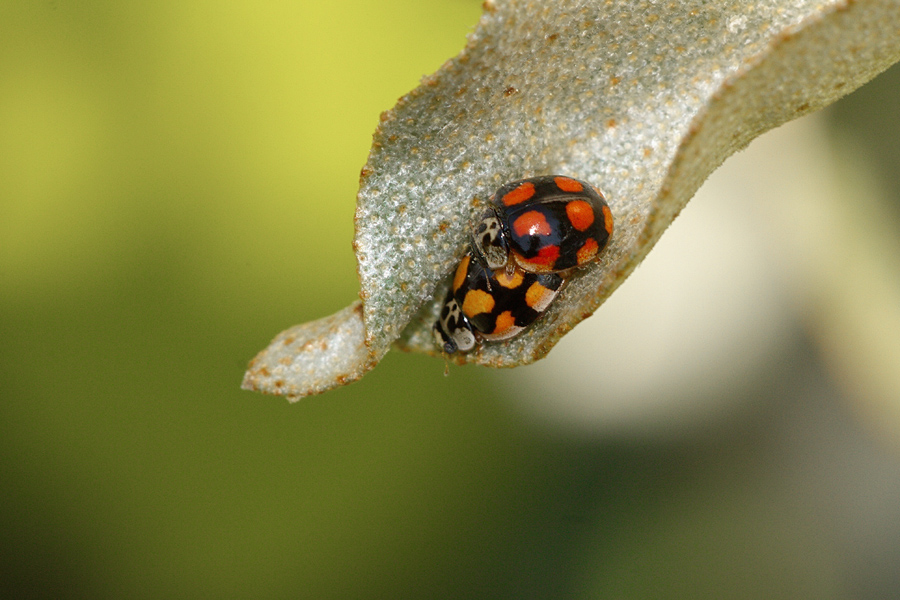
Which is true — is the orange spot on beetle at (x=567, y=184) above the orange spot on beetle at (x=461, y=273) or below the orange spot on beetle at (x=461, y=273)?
above

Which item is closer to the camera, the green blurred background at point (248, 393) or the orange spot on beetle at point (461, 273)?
the orange spot on beetle at point (461, 273)

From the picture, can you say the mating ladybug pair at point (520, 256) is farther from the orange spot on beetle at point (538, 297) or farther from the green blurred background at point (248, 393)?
the green blurred background at point (248, 393)

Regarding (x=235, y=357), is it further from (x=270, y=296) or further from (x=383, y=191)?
(x=383, y=191)

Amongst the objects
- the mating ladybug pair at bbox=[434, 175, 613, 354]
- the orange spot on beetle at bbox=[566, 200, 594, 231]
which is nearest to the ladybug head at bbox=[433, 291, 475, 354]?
the mating ladybug pair at bbox=[434, 175, 613, 354]

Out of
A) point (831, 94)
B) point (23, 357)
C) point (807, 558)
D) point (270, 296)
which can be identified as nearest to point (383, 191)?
point (831, 94)

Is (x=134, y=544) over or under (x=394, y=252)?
under

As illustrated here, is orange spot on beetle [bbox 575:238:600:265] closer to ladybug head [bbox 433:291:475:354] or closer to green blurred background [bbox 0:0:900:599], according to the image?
ladybug head [bbox 433:291:475:354]

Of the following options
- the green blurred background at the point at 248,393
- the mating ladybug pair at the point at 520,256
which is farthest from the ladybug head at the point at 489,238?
the green blurred background at the point at 248,393

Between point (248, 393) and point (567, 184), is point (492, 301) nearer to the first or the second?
point (567, 184)
